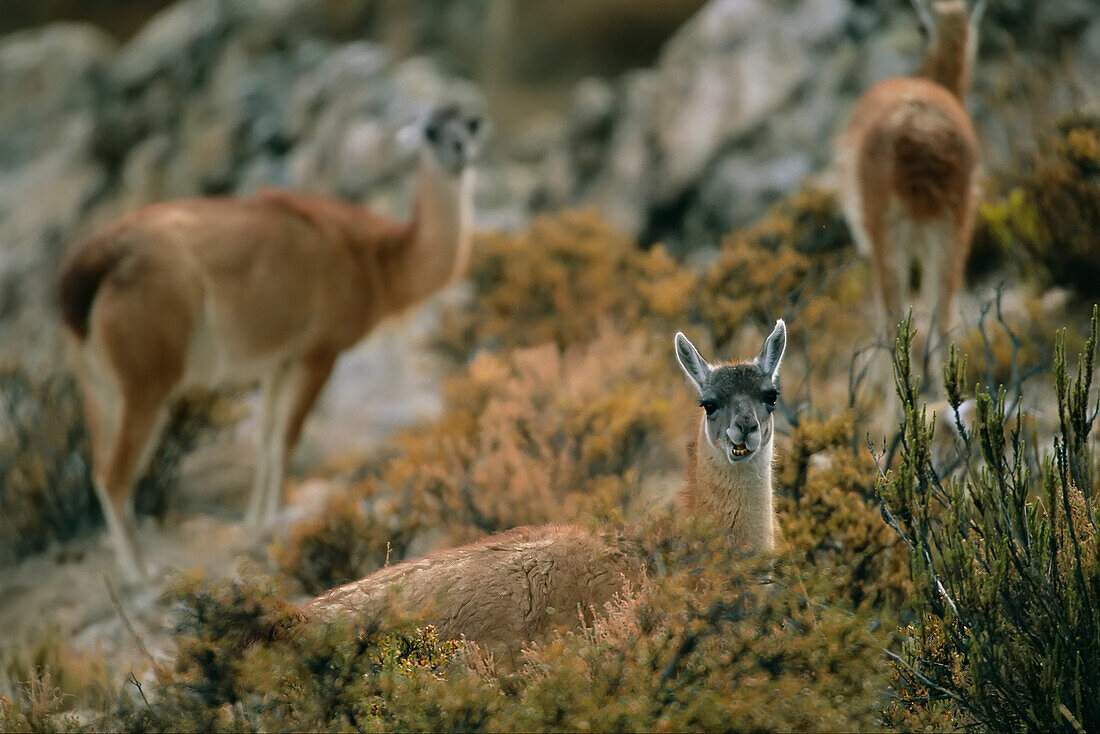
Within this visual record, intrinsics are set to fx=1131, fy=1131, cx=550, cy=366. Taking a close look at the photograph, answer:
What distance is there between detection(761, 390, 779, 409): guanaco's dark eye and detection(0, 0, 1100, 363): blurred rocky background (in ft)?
18.9

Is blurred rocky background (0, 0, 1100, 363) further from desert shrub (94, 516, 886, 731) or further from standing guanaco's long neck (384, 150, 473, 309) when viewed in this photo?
desert shrub (94, 516, 886, 731)

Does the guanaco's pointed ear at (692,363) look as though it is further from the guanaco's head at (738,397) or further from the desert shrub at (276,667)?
the desert shrub at (276,667)

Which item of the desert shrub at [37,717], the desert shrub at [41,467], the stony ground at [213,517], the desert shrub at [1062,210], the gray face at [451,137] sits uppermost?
the gray face at [451,137]

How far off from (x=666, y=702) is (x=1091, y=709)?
1.18m

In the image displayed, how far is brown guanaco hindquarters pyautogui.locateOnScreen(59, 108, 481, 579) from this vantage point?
22.3 ft

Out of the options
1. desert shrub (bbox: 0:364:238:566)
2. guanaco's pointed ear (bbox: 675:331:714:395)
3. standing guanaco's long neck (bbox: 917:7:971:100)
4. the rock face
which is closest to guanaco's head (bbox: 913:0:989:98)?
standing guanaco's long neck (bbox: 917:7:971:100)

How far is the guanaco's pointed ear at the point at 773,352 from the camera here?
12.1 ft

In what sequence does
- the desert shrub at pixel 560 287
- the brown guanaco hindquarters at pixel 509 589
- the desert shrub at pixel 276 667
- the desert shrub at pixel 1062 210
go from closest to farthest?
the desert shrub at pixel 276 667, the brown guanaco hindquarters at pixel 509 589, the desert shrub at pixel 1062 210, the desert shrub at pixel 560 287

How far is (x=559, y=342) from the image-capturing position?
8.44 m

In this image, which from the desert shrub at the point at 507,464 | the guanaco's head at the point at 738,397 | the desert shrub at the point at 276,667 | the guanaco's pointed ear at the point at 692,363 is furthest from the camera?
the desert shrub at the point at 507,464

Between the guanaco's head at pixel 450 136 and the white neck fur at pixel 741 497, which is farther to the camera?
the guanaco's head at pixel 450 136

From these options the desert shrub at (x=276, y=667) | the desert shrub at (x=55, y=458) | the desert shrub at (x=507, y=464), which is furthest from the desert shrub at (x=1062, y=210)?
the desert shrub at (x=55, y=458)

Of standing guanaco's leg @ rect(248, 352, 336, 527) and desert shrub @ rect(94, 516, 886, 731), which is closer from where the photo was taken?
desert shrub @ rect(94, 516, 886, 731)

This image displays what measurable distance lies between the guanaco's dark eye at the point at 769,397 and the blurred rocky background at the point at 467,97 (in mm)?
5748
